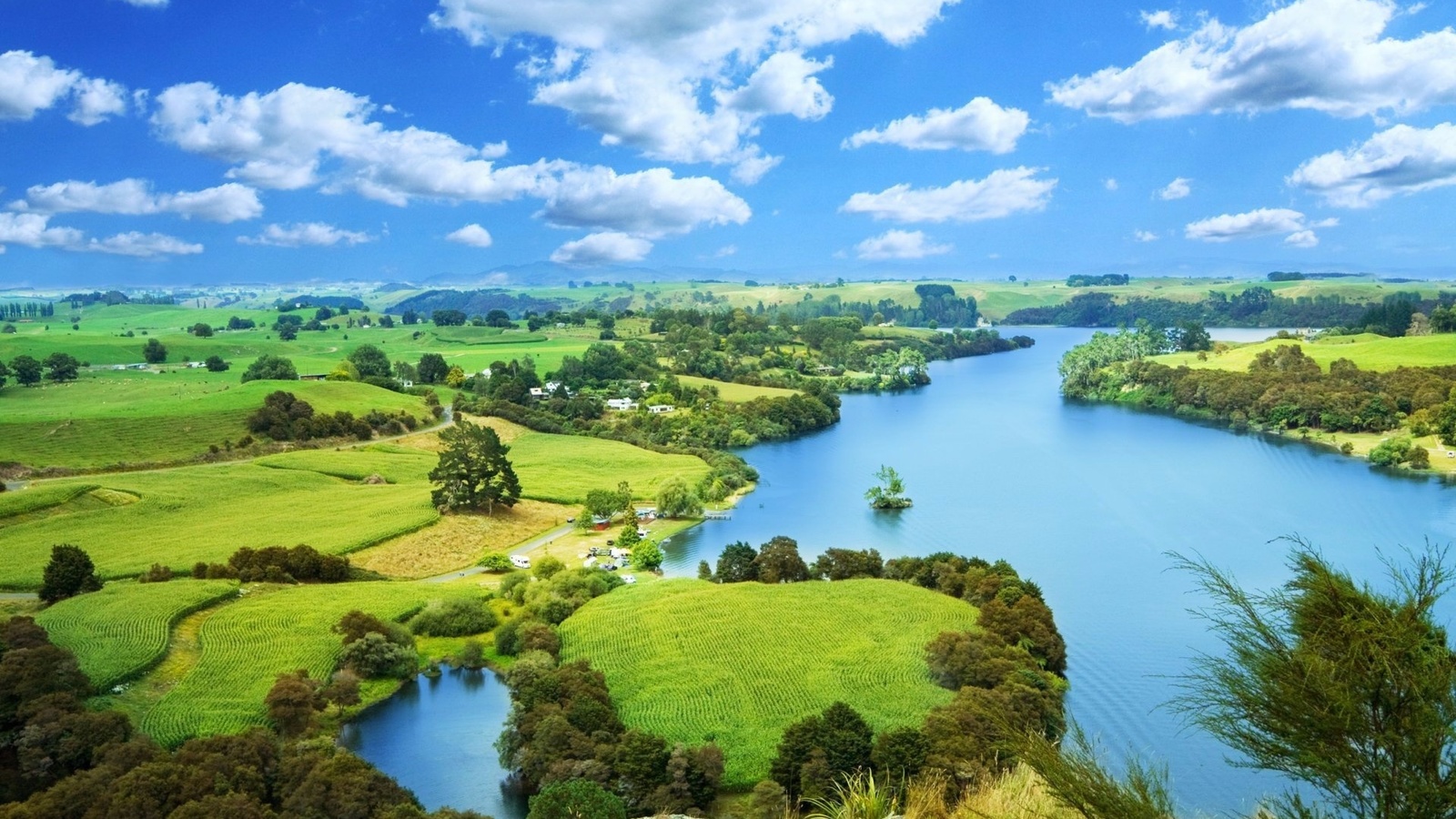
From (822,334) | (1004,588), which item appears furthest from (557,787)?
(822,334)

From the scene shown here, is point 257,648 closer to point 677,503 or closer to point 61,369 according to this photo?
point 677,503

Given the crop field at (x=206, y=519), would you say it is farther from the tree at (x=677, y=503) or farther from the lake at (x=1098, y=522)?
the lake at (x=1098, y=522)

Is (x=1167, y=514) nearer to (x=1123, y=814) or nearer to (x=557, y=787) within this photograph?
(x=557, y=787)

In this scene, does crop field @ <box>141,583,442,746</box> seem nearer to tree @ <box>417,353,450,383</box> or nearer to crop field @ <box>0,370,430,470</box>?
crop field @ <box>0,370,430,470</box>

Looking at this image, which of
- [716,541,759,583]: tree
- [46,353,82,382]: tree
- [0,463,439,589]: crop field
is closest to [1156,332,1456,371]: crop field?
[716,541,759,583]: tree

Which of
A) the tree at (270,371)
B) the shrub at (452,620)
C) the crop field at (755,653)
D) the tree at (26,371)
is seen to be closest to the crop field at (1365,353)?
the crop field at (755,653)

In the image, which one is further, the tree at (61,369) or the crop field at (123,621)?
the tree at (61,369)
